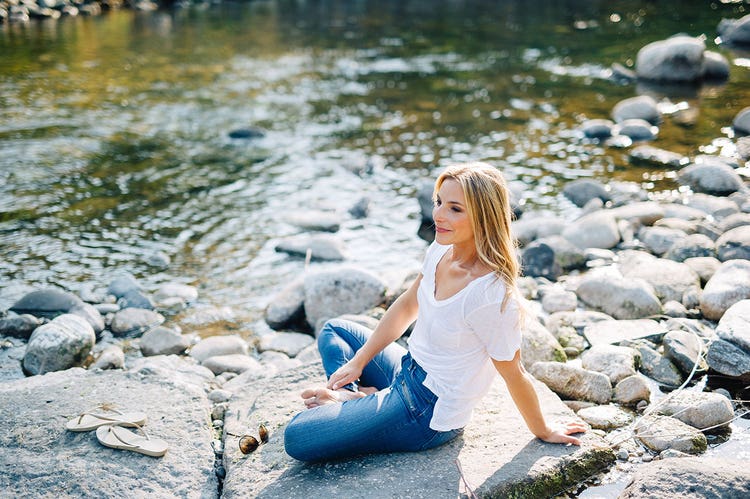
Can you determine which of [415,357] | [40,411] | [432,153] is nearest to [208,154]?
[432,153]

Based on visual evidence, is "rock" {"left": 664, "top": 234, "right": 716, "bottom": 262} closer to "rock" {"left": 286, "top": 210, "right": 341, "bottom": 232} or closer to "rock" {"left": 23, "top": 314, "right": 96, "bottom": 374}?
"rock" {"left": 286, "top": 210, "right": 341, "bottom": 232}

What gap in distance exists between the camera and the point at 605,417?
4.68 meters

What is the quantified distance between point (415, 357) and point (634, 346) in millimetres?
2382

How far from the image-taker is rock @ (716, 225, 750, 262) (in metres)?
6.75

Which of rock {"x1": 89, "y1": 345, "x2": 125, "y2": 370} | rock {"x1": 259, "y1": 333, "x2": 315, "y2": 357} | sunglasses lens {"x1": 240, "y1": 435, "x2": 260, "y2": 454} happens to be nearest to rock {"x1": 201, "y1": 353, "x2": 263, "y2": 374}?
rock {"x1": 259, "y1": 333, "x2": 315, "y2": 357}

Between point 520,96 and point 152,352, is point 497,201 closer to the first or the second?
point 152,352

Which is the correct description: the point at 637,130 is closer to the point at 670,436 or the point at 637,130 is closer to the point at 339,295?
the point at 339,295

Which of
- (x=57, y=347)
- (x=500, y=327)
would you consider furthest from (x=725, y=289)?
(x=57, y=347)

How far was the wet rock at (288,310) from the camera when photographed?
6.83 meters

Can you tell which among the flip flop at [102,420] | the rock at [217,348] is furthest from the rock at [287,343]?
the flip flop at [102,420]

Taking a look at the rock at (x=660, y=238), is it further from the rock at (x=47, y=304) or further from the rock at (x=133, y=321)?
the rock at (x=47, y=304)

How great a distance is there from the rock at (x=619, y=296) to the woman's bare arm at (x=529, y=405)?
2.37 metres

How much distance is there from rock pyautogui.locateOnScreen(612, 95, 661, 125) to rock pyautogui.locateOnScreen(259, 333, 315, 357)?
26.5 ft

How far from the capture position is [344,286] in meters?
6.75
